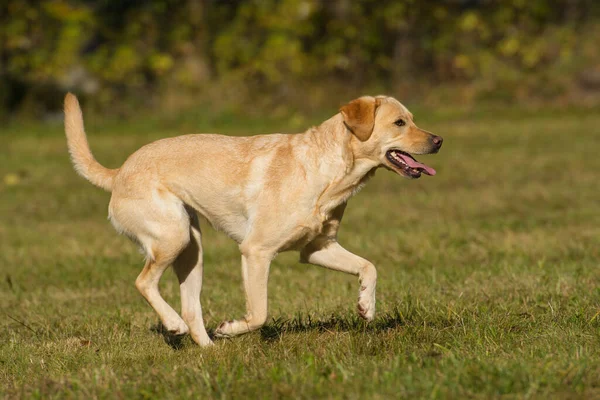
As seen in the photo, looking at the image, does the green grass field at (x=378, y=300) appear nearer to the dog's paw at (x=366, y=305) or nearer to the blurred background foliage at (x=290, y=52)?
the dog's paw at (x=366, y=305)

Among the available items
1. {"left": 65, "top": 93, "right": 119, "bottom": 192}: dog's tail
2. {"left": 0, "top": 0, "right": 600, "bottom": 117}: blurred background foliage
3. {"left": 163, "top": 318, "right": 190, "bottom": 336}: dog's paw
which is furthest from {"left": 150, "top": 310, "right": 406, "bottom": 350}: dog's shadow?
{"left": 0, "top": 0, "right": 600, "bottom": 117}: blurred background foliage

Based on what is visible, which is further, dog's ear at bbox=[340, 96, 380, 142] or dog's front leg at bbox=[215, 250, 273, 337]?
dog's ear at bbox=[340, 96, 380, 142]

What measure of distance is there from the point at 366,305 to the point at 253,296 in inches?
25.6

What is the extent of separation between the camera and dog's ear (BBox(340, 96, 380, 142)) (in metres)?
5.46

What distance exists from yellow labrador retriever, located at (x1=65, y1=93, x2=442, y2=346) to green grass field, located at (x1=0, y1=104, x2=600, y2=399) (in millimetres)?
333

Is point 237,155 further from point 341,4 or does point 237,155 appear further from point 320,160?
point 341,4

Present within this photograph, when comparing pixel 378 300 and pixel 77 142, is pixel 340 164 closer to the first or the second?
pixel 378 300

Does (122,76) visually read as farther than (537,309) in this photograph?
Yes

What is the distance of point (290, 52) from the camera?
20.2m

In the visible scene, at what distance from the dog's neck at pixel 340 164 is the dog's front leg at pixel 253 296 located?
1.54 ft

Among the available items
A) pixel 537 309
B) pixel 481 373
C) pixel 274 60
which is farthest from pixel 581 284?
pixel 274 60

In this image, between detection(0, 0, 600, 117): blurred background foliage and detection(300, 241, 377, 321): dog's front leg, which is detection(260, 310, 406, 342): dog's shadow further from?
detection(0, 0, 600, 117): blurred background foliage

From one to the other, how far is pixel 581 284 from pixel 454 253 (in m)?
1.84

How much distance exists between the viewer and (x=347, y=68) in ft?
67.5
